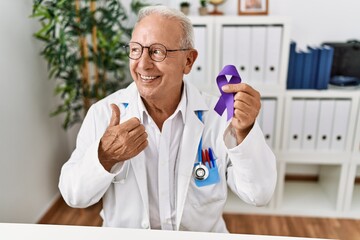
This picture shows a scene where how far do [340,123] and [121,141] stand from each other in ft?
5.65

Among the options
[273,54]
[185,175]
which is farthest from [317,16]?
[185,175]

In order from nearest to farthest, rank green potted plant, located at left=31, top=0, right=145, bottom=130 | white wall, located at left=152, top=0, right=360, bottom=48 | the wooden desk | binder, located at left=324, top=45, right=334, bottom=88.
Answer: the wooden desk, green potted plant, located at left=31, top=0, right=145, bottom=130, binder, located at left=324, top=45, right=334, bottom=88, white wall, located at left=152, top=0, right=360, bottom=48

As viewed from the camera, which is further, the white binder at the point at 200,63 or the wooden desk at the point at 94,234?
the white binder at the point at 200,63

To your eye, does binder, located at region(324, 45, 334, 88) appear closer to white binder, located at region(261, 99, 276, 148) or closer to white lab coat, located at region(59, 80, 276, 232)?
white binder, located at region(261, 99, 276, 148)

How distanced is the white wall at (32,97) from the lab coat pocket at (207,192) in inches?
45.3

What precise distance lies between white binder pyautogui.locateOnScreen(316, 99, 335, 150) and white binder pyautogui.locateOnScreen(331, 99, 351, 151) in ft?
0.08

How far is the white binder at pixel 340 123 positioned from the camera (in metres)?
2.17

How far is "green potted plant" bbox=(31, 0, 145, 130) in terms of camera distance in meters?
2.03

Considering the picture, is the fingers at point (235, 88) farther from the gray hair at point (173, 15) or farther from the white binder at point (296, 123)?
the white binder at point (296, 123)

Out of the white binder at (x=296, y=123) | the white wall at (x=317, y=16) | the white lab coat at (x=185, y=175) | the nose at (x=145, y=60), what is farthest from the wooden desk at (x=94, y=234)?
the white wall at (x=317, y=16)

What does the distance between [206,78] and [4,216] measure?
147 cm

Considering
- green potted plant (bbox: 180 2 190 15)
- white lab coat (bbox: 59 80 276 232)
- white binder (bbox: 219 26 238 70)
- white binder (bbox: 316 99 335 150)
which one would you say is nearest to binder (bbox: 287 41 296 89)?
white binder (bbox: 316 99 335 150)

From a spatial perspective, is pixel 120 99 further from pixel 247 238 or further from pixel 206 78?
pixel 206 78

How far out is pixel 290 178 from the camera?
2826mm
